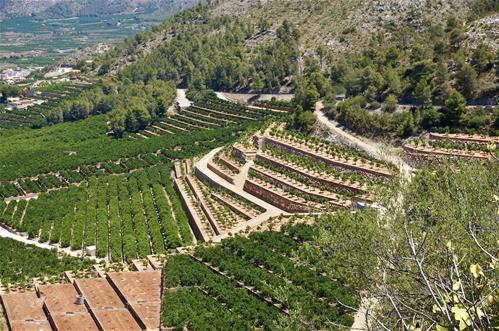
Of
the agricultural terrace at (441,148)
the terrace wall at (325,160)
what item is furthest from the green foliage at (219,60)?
the agricultural terrace at (441,148)

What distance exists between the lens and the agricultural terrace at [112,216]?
38.0 m

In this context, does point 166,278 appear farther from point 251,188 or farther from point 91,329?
point 251,188

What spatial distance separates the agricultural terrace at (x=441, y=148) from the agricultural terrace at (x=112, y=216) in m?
16.1

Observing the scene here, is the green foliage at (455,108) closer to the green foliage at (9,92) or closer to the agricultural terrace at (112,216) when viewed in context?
the agricultural terrace at (112,216)

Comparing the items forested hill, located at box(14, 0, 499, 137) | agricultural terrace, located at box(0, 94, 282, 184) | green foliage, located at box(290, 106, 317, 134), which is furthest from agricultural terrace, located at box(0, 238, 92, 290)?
forested hill, located at box(14, 0, 499, 137)

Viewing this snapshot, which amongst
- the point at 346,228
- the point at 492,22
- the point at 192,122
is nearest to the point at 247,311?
the point at 346,228

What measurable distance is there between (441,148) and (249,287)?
16.8m

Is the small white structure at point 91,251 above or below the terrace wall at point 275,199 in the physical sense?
below

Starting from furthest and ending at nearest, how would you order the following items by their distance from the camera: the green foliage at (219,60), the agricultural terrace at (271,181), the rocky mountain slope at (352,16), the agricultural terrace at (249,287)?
the green foliage at (219,60) < the rocky mountain slope at (352,16) < the agricultural terrace at (271,181) < the agricultural terrace at (249,287)

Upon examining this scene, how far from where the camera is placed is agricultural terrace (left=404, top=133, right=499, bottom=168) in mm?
34375

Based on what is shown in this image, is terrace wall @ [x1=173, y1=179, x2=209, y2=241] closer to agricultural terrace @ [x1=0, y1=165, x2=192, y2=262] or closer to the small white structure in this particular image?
agricultural terrace @ [x1=0, y1=165, x2=192, y2=262]

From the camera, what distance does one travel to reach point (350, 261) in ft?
48.1

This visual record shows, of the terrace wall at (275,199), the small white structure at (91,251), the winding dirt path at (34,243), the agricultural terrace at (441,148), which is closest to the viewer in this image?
the agricultural terrace at (441,148)

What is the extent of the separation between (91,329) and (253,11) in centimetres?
8322
